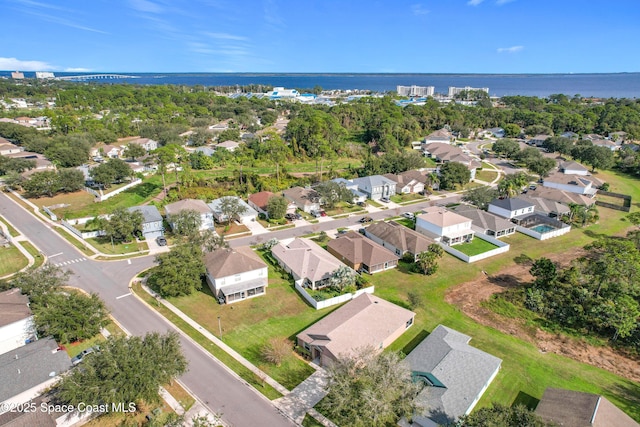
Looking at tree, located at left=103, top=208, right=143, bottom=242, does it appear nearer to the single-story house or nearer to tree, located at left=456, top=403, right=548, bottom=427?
the single-story house

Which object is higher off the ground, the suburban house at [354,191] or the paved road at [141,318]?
the suburban house at [354,191]

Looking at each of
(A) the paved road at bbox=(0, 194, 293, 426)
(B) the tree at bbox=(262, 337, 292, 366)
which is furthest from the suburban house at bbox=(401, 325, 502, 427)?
(B) the tree at bbox=(262, 337, 292, 366)

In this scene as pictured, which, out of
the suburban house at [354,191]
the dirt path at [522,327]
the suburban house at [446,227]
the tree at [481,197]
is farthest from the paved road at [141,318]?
the tree at [481,197]

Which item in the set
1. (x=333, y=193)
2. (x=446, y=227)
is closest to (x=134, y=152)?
(x=333, y=193)

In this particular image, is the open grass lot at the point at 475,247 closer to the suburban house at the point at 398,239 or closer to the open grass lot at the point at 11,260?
the suburban house at the point at 398,239

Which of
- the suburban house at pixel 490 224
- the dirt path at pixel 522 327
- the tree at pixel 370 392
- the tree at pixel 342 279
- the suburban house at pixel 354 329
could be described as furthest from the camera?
the suburban house at pixel 490 224

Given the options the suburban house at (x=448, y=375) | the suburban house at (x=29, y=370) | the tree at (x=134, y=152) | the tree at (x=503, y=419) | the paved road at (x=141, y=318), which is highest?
the tree at (x=134, y=152)

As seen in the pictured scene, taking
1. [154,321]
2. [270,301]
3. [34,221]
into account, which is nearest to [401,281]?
[270,301]
